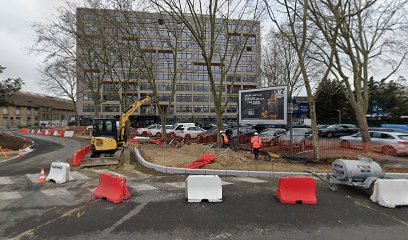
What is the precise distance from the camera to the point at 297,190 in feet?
21.7

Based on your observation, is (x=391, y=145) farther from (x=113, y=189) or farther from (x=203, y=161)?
(x=113, y=189)

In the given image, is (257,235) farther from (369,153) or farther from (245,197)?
(369,153)

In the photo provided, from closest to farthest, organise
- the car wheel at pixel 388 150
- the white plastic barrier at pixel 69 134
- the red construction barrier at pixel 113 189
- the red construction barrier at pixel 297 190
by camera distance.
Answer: the red construction barrier at pixel 297 190 → the red construction barrier at pixel 113 189 → the car wheel at pixel 388 150 → the white plastic barrier at pixel 69 134

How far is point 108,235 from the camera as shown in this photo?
4.74 m

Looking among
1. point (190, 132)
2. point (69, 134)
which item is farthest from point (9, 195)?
point (69, 134)

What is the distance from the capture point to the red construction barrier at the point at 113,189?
671 centimetres

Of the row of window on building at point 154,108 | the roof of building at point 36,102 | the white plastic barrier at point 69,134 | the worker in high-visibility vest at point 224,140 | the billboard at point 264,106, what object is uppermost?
the roof of building at point 36,102

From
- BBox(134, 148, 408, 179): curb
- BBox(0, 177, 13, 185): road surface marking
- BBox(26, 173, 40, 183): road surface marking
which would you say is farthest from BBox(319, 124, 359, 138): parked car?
BBox(0, 177, 13, 185): road surface marking

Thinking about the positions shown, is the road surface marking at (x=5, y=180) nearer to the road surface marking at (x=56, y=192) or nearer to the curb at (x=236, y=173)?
the road surface marking at (x=56, y=192)

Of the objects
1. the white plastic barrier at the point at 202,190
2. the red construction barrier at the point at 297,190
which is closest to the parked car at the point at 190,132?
the white plastic barrier at the point at 202,190

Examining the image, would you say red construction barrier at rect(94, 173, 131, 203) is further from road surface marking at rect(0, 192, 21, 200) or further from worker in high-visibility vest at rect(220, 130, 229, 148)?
worker in high-visibility vest at rect(220, 130, 229, 148)

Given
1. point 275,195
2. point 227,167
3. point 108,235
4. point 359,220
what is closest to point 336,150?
point 227,167

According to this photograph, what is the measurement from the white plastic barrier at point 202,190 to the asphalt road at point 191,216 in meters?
0.20

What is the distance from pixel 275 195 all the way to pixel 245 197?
2.78 ft
